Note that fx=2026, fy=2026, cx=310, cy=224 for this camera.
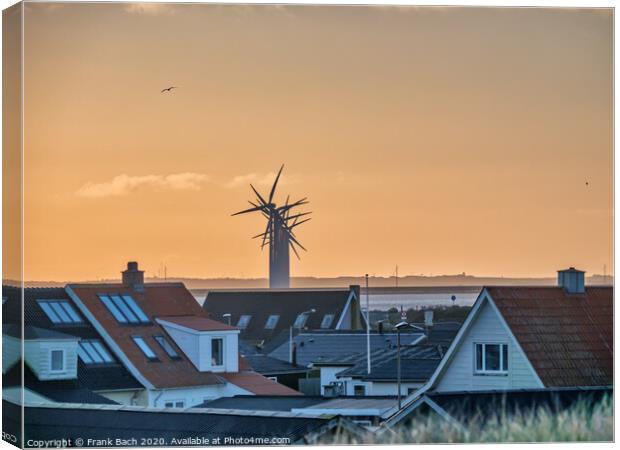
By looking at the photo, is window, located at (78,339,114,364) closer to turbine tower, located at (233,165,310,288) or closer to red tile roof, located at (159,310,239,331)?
red tile roof, located at (159,310,239,331)

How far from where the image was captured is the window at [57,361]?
27.7 metres

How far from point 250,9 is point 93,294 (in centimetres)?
552

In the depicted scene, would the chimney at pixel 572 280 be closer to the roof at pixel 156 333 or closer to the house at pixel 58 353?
the roof at pixel 156 333

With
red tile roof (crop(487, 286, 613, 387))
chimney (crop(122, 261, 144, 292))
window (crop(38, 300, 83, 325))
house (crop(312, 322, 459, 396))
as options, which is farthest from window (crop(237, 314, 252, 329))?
red tile roof (crop(487, 286, 613, 387))

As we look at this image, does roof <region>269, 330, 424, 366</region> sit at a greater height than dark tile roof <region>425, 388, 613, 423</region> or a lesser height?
greater

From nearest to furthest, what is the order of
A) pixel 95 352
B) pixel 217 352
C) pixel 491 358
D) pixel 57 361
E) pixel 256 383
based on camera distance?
1. pixel 57 361
2. pixel 491 358
3. pixel 95 352
4. pixel 217 352
5. pixel 256 383

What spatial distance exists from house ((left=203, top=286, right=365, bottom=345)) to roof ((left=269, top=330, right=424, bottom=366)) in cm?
30

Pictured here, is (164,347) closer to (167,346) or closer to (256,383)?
(167,346)

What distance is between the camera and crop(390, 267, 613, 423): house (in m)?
27.7

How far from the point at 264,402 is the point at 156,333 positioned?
95.8 inches

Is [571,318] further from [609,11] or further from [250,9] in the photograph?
[250,9]

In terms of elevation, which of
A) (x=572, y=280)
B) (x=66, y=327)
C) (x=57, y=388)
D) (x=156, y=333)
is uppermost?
(x=572, y=280)

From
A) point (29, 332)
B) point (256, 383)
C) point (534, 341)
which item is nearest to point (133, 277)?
point (29, 332)

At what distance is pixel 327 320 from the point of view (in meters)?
39.3
